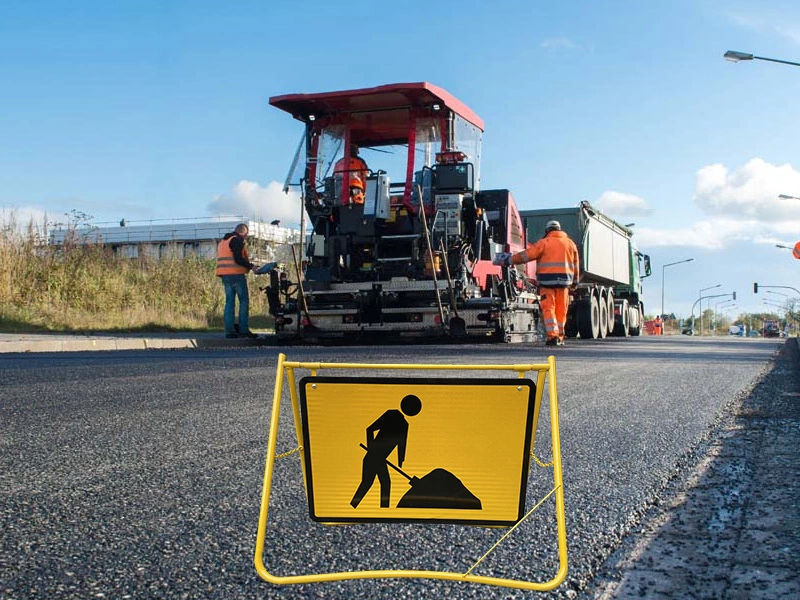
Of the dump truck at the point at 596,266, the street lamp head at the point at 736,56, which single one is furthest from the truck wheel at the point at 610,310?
the street lamp head at the point at 736,56

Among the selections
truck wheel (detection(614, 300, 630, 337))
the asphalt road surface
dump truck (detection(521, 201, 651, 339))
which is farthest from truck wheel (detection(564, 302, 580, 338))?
the asphalt road surface

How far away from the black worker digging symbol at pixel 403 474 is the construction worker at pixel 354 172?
36.6 ft

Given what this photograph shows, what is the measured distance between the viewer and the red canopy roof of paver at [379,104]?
12.4m

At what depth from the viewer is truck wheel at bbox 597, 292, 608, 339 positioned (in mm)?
19892

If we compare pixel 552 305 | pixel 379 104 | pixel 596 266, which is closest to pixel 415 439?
pixel 552 305

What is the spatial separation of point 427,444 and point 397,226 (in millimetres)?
10940

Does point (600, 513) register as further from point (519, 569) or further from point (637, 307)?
point (637, 307)

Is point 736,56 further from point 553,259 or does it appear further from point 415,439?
point 415,439

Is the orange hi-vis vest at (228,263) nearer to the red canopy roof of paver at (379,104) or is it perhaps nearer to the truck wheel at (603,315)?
the red canopy roof of paver at (379,104)

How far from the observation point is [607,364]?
924 centimetres

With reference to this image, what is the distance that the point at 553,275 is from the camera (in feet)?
40.3

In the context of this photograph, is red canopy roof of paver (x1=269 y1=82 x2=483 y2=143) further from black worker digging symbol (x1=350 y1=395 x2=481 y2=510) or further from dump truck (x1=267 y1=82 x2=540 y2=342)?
black worker digging symbol (x1=350 y1=395 x2=481 y2=510)

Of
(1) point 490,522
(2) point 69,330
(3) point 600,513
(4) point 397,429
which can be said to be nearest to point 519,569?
(1) point 490,522

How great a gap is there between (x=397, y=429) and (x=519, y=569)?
0.49 m
